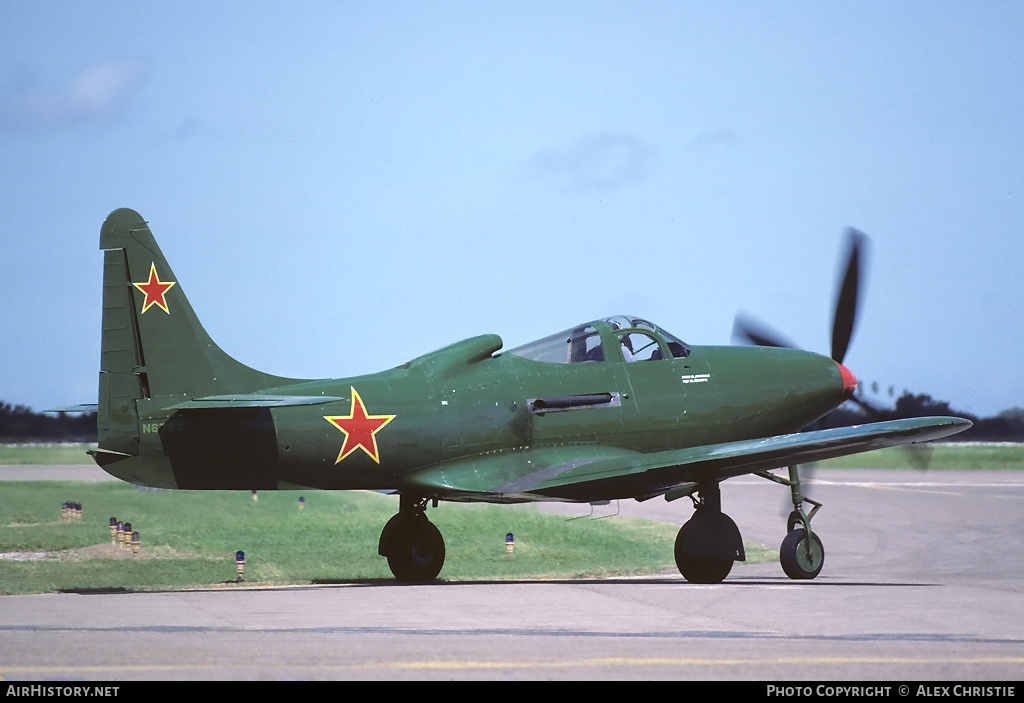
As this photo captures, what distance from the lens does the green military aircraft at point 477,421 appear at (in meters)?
16.1

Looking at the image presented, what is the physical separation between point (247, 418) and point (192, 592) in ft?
7.64

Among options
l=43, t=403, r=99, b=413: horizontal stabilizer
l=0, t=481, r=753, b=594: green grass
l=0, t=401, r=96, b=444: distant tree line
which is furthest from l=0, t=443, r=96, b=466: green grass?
l=43, t=403, r=99, b=413: horizontal stabilizer

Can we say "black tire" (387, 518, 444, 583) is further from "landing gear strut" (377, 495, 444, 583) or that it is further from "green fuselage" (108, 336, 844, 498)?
"green fuselage" (108, 336, 844, 498)

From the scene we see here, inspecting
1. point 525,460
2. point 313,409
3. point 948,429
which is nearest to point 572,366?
point 525,460

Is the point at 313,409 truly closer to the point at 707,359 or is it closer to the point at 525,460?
the point at 525,460

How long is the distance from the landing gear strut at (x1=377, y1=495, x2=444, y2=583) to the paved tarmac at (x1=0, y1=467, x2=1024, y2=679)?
0.35 m

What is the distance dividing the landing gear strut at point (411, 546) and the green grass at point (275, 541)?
3.32 feet

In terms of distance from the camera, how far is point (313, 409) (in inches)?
656

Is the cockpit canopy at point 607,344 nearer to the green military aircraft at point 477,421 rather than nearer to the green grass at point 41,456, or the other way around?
the green military aircraft at point 477,421

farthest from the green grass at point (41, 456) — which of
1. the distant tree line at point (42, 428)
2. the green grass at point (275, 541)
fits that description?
the green grass at point (275, 541)

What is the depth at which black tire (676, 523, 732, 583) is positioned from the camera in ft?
57.5

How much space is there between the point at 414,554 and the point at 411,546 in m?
0.12

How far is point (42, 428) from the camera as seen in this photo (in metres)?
55.4

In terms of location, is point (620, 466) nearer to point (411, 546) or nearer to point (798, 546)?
point (798, 546)
